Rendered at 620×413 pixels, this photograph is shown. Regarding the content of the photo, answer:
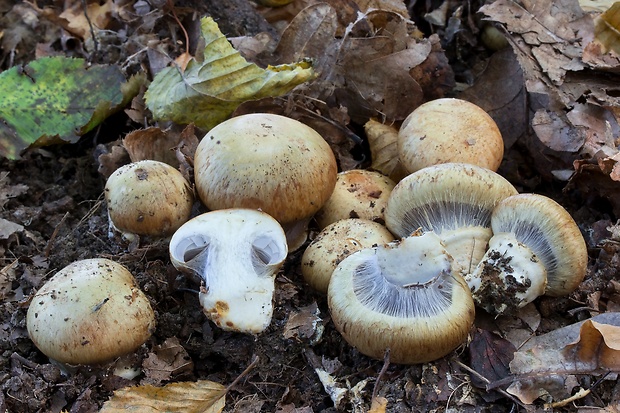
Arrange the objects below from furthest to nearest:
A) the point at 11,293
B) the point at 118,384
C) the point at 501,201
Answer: the point at 11,293 → the point at 501,201 → the point at 118,384

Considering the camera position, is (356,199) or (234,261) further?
(356,199)

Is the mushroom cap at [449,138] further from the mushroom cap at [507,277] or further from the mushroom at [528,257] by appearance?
the mushroom cap at [507,277]

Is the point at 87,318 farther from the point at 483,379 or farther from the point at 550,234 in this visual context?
the point at 550,234

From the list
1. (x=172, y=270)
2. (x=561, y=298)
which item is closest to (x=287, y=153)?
(x=172, y=270)

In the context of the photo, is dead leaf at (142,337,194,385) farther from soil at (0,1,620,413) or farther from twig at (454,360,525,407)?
twig at (454,360,525,407)

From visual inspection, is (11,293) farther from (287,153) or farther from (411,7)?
(411,7)

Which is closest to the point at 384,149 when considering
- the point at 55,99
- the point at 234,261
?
the point at 234,261
